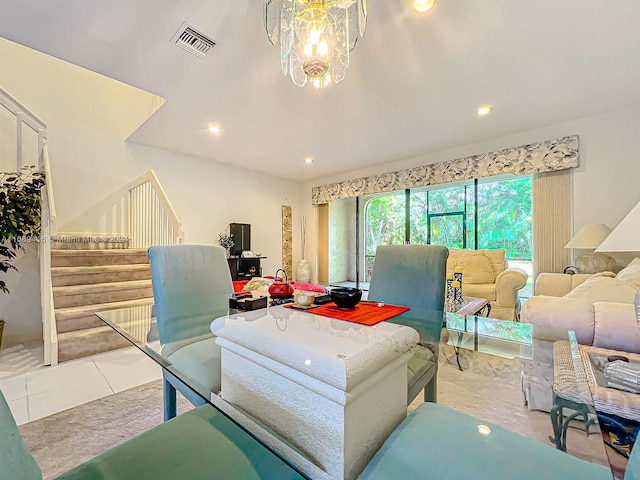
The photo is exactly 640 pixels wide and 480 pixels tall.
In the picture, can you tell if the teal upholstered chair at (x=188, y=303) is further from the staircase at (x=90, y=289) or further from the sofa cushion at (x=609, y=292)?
the sofa cushion at (x=609, y=292)

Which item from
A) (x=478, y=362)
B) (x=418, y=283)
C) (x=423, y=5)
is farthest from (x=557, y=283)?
(x=423, y=5)

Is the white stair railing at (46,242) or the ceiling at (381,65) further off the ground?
the ceiling at (381,65)

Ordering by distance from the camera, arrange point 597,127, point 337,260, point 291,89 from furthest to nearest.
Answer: point 337,260
point 597,127
point 291,89

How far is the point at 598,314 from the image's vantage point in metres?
1.56

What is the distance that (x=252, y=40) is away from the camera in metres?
2.21

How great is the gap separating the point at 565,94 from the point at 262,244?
5130 millimetres

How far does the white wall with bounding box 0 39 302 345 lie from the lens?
11.2ft

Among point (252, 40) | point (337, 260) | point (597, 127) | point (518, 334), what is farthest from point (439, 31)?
point (337, 260)

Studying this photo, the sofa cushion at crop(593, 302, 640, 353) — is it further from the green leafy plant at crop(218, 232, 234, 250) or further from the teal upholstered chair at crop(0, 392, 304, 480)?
the green leafy plant at crop(218, 232, 234, 250)

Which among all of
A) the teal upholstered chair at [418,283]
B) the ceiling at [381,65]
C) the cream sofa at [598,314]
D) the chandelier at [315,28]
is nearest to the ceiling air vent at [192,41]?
the ceiling at [381,65]

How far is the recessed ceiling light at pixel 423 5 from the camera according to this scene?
1.84 meters

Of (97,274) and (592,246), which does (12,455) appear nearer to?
(97,274)

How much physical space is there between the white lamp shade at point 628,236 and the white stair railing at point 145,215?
4.39m

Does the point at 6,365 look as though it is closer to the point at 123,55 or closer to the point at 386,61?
the point at 123,55
